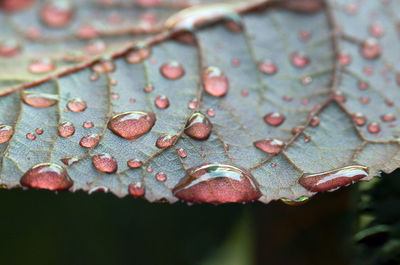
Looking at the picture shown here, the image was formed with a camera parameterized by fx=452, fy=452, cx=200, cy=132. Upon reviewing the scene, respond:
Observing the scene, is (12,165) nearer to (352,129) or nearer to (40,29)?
(40,29)

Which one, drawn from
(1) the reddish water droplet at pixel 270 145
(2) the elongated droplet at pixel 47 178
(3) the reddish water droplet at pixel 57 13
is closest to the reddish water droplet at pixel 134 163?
(2) the elongated droplet at pixel 47 178

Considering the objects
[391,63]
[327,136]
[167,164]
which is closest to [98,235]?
[167,164]

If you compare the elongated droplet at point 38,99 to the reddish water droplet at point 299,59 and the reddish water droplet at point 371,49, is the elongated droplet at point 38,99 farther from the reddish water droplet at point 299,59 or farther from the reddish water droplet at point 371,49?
the reddish water droplet at point 371,49

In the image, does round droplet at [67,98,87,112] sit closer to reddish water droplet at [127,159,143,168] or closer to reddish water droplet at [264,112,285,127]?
reddish water droplet at [127,159,143,168]

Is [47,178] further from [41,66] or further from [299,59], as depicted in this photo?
[299,59]

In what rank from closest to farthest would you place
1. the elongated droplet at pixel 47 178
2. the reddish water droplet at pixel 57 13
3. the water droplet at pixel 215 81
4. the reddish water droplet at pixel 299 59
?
the elongated droplet at pixel 47 178
the water droplet at pixel 215 81
the reddish water droplet at pixel 299 59
the reddish water droplet at pixel 57 13
